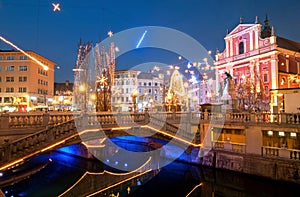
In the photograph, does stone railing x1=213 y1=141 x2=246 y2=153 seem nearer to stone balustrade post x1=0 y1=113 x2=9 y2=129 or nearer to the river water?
the river water

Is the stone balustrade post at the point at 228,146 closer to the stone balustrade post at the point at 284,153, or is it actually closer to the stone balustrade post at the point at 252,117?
the stone balustrade post at the point at 252,117

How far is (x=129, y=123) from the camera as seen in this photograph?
17.7m

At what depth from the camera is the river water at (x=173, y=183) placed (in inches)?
655

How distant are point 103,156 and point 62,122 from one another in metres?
12.1

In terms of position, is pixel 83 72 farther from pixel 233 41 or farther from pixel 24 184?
pixel 233 41

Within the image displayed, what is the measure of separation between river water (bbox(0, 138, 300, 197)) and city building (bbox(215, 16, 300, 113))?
17690 mm

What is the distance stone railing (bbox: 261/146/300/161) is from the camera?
55.2 ft

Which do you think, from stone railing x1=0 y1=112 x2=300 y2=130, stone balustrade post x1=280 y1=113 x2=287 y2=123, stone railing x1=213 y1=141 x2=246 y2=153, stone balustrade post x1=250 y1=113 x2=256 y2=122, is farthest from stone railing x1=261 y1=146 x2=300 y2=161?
stone balustrade post x1=250 y1=113 x2=256 y2=122

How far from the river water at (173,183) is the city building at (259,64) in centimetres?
1769

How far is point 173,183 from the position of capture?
19141mm

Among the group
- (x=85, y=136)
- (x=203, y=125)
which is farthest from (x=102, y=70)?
(x=85, y=136)

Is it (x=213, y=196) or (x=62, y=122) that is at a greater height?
(x=62, y=122)

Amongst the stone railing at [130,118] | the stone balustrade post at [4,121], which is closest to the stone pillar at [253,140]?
the stone railing at [130,118]

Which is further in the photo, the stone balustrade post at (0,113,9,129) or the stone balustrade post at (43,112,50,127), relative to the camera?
the stone balustrade post at (43,112,50,127)
